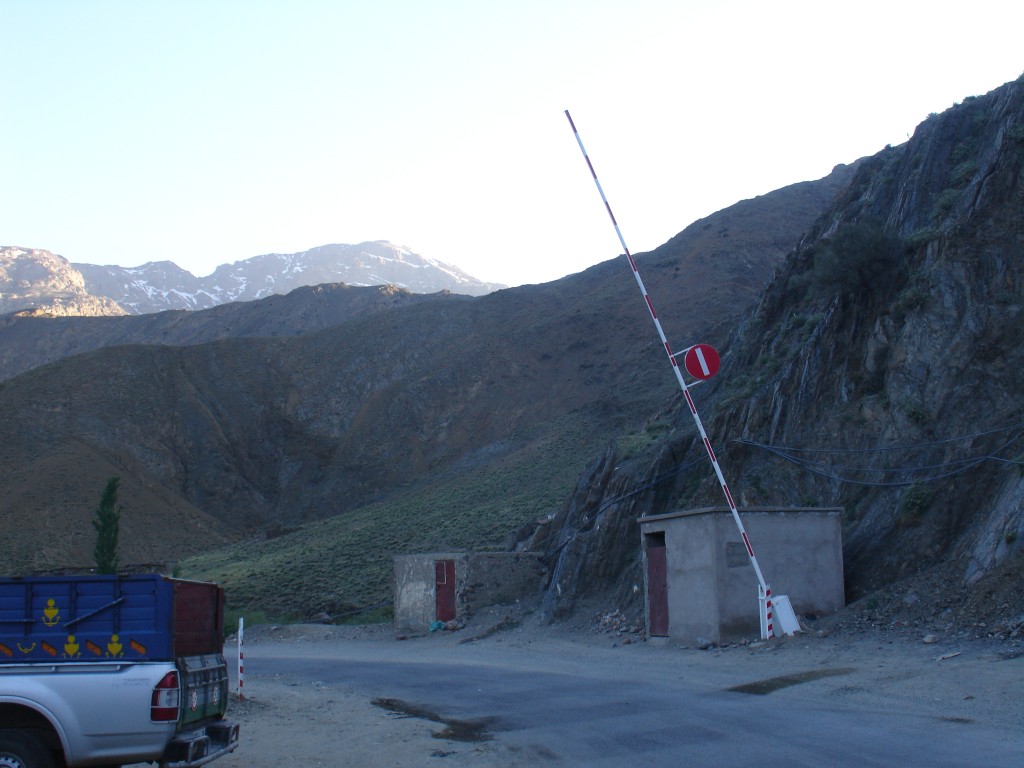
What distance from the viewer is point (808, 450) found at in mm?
23156

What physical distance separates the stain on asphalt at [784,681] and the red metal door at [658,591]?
20.6 ft

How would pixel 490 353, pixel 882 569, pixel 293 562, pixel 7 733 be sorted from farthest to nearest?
pixel 490 353 < pixel 293 562 < pixel 882 569 < pixel 7 733

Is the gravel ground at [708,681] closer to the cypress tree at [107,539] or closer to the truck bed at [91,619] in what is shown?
the truck bed at [91,619]

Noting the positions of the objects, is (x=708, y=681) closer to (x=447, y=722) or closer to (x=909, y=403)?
(x=447, y=722)

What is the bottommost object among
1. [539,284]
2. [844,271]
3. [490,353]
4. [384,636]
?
[384,636]

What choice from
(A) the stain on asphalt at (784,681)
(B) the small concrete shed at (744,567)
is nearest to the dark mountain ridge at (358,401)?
(B) the small concrete shed at (744,567)

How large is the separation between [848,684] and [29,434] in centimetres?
7097

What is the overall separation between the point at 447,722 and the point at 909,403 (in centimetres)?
Result: 1331

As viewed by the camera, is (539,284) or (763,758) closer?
(763,758)

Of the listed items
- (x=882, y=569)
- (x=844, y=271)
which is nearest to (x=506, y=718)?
(x=882, y=569)

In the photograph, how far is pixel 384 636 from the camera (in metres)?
30.4

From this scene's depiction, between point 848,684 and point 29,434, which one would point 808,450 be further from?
point 29,434

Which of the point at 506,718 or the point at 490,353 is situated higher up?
the point at 490,353

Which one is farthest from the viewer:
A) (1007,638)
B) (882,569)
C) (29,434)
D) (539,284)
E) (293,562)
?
(539,284)
